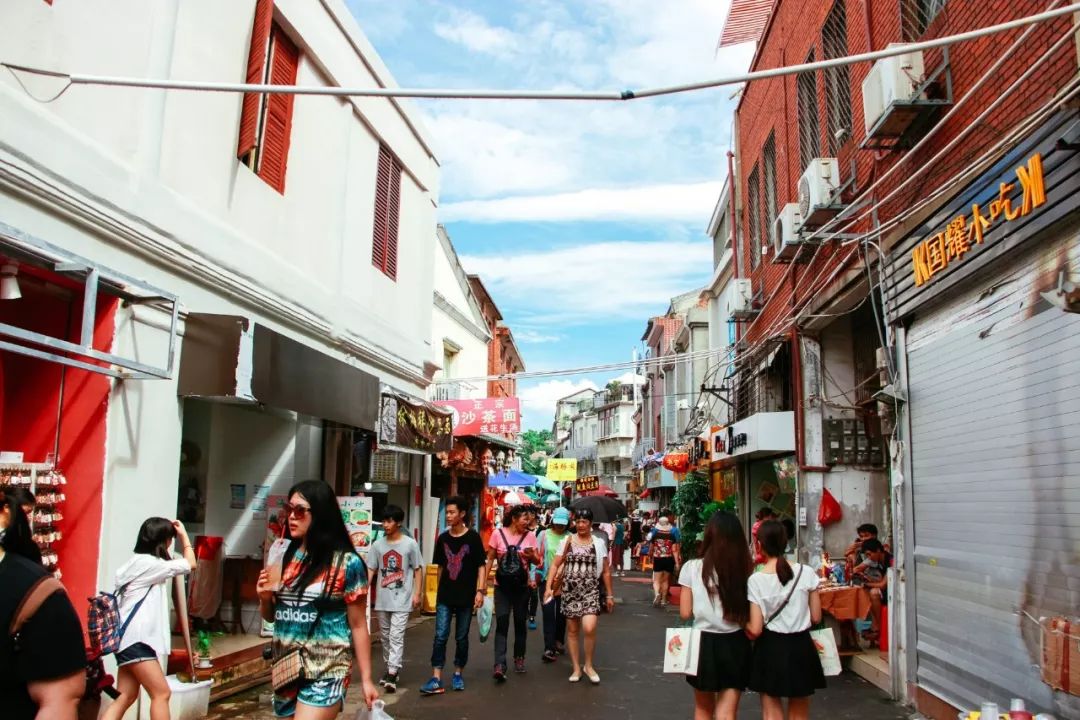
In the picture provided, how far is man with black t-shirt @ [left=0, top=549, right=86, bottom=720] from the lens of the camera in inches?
106

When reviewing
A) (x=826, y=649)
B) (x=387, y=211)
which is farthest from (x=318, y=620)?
(x=387, y=211)

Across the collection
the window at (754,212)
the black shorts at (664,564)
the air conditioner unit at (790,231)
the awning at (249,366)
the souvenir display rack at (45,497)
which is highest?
the window at (754,212)

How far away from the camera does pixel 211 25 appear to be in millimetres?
8094

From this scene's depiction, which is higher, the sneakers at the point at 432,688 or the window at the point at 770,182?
the window at the point at 770,182

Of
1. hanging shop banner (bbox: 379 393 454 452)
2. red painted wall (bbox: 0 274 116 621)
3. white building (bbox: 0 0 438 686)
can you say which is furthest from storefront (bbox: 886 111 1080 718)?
red painted wall (bbox: 0 274 116 621)

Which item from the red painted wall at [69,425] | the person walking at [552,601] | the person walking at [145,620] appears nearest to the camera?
the person walking at [145,620]

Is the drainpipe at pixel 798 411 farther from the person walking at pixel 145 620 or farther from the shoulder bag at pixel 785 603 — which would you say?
the person walking at pixel 145 620

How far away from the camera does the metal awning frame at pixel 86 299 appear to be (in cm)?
534

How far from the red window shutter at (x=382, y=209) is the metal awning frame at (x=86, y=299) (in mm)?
5603

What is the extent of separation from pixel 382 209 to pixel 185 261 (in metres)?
5.46

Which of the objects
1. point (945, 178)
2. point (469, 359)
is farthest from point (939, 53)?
point (469, 359)

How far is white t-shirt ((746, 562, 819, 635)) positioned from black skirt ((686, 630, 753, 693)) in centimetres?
23

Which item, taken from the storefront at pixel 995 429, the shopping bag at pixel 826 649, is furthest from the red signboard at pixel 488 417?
the shopping bag at pixel 826 649

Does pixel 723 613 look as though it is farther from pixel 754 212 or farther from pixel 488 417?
pixel 754 212
